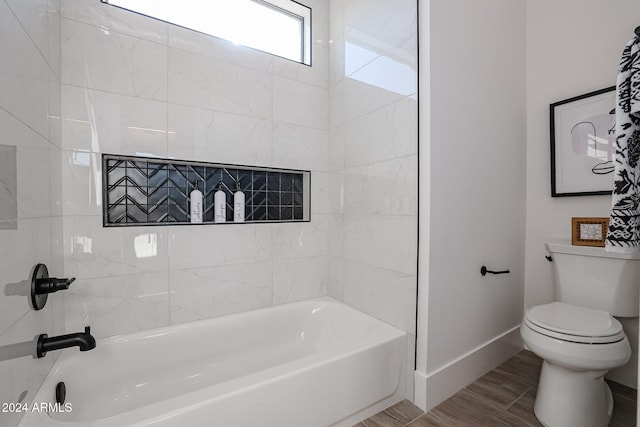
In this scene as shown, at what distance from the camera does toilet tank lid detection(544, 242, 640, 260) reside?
4.98ft

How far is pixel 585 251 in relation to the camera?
5.40 ft

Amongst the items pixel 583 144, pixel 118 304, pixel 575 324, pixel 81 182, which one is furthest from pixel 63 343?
pixel 583 144

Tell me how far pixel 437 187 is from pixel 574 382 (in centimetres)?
116

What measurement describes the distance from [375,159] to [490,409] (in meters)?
1.56

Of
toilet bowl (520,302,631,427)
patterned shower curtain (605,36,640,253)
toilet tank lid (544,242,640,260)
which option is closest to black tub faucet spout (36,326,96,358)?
toilet bowl (520,302,631,427)

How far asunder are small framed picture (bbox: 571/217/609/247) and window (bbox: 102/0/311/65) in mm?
2218

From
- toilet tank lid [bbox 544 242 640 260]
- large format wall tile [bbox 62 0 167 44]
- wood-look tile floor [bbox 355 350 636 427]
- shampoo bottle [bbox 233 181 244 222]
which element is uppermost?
large format wall tile [bbox 62 0 167 44]

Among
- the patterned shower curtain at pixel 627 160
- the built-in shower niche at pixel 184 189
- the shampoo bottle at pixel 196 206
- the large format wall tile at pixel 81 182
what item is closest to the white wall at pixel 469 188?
the patterned shower curtain at pixel 627 160

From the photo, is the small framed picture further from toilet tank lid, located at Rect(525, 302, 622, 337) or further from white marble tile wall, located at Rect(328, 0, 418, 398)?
white marble tile wall, located at Rect(328, 0, 418, 398)

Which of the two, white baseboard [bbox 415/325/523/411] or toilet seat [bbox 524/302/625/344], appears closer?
toilet seat [bbox 524/302/625/344]

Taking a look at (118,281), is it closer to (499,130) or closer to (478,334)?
(478,334)

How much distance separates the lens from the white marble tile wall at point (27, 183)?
812mm

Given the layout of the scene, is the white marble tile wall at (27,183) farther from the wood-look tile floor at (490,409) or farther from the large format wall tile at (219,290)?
the wood-look tile floor at (490,409)

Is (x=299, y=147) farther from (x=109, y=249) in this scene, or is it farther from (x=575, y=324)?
(x=575, y=324)
